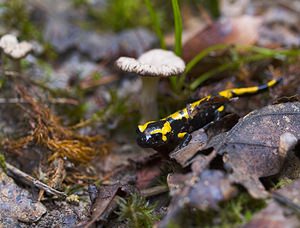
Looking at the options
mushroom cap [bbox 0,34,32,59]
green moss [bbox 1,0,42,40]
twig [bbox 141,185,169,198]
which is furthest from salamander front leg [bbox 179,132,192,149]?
green moss [bbox 1,0,42,40]

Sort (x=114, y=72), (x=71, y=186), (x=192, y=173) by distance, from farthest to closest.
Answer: (x=114, y=72) → (x=71, y=186) → (x=192, y=173)

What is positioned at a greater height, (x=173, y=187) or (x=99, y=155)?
(x=173, y=187)

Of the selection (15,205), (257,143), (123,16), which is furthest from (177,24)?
(15,205)

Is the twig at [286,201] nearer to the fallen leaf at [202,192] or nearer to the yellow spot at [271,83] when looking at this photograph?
the fallen leaf at [202,192]

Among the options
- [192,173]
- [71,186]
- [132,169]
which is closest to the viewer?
[192,173]

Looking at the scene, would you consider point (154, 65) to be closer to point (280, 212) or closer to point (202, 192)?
point (202, 192)

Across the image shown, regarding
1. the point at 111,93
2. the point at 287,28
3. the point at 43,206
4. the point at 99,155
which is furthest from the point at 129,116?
the point at 287,28

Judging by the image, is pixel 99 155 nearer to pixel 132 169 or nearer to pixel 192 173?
pixel 132 169
